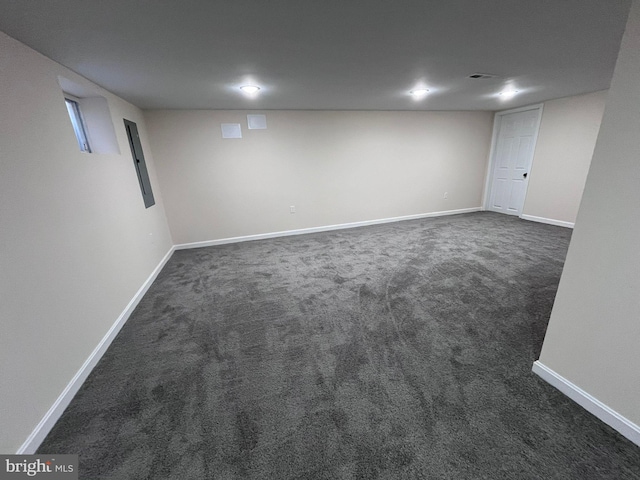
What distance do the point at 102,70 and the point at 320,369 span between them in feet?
9.85

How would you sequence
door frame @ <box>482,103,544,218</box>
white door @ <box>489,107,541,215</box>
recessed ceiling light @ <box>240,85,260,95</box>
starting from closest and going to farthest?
1. recessed ceiling light @ <box>240,85,260,95</box>
2. door frame @ <box>482,103,544,218</box>
3. white door @ <box>489,107,541,215</box>

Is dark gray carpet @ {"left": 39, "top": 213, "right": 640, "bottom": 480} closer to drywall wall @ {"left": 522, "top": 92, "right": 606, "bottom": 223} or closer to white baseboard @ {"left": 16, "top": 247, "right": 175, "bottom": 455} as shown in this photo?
white baseboard @ {"left": 16, "top": 247, "right": 175, "bottom": 455}

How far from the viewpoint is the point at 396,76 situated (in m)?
2.71

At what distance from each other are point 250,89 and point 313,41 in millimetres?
1443

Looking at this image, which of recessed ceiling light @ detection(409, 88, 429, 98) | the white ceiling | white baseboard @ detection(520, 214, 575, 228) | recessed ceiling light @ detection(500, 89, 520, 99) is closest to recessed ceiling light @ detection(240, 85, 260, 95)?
the white ceiling

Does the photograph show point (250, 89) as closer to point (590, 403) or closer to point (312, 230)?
point (312, 230)

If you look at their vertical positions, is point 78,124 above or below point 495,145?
above

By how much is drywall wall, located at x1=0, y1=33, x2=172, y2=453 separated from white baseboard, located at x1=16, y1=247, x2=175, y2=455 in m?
0.04

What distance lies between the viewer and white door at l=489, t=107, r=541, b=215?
206 inches

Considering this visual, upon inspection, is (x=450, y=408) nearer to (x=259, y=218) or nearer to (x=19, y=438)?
(x=19, y=438)

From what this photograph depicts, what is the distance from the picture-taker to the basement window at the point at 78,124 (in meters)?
2.56

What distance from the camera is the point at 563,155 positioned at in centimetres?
471

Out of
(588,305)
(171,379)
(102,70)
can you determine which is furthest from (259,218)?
(588,305)

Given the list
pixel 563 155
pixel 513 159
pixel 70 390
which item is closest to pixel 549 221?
pixel 563 155
